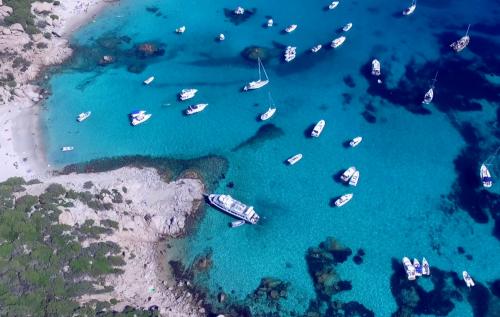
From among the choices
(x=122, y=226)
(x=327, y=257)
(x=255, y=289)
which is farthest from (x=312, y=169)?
(x=122, y=226)

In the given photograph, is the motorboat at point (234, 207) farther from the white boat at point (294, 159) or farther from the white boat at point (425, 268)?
the white boat at point (425, 268)

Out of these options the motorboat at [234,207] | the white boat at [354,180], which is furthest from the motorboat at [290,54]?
the motorboat at [234,207]

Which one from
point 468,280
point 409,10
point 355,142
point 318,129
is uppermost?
point 409,10

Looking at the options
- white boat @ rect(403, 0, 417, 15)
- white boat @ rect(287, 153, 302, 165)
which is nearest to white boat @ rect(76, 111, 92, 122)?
white boat @ rect(287, 153, 302, 165)

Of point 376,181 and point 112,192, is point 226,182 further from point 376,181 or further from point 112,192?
point 376,181

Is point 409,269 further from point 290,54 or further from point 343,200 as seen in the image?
point 290,54

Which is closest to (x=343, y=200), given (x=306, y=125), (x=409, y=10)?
(x=306, y=125)
